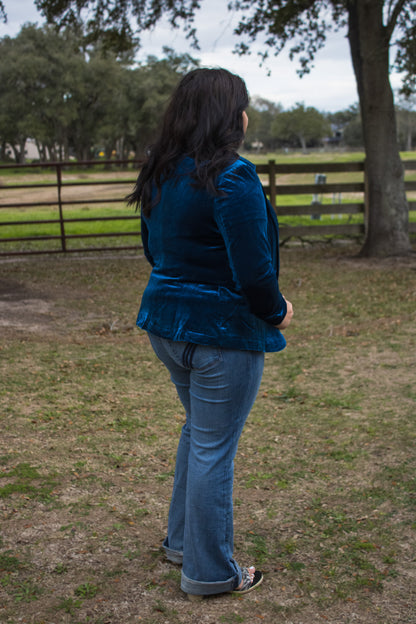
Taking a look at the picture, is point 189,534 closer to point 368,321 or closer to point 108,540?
point 108,540

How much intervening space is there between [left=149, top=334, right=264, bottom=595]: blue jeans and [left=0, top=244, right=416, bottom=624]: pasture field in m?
0.15

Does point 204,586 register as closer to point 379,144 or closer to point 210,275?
point 210,275

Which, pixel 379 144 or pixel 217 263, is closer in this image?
pixel 217 263

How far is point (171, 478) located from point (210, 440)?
1395 mm

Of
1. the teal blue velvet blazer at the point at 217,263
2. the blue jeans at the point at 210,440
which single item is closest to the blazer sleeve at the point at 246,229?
the teal blue velvet blazer at the point at 217,263

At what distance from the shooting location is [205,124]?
1949 mm

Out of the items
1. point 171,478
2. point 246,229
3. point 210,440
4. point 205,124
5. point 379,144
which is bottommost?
point 171,478

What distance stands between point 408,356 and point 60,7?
399 inches

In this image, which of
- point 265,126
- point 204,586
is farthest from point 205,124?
point 265,126

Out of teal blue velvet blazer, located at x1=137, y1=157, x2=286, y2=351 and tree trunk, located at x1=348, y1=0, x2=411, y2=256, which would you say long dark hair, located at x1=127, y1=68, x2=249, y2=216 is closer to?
teal blue velvet blazer, located at x1=137, y1=157, x2=286, y2=351

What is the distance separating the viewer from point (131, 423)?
167 inches

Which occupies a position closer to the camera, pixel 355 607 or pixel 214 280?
pixel 214 280

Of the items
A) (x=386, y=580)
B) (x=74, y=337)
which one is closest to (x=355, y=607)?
(x=386, y=580)

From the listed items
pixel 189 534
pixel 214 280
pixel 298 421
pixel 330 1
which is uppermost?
pixel 330 1
